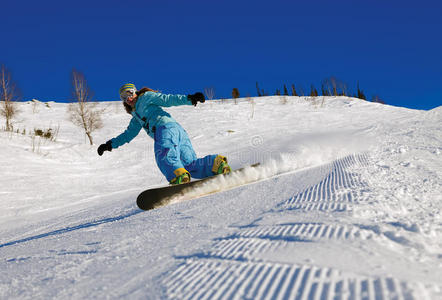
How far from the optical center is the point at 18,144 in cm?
875

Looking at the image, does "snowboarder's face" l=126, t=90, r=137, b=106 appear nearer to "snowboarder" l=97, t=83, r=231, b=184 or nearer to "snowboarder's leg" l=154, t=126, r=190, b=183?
"snowboarder" l=97, t=83, r=231, b=184

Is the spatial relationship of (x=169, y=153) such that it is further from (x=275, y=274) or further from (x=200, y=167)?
(x=275, y=274)

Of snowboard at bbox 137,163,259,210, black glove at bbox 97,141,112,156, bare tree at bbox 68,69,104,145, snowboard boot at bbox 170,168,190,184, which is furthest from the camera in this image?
bare tree at bbox 68,69,104,145

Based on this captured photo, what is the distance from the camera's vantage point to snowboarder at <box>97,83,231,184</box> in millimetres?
2701

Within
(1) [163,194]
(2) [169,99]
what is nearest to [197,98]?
(2) [169,99]

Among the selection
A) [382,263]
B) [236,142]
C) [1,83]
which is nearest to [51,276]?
[382,263]

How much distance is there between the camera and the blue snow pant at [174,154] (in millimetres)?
2693

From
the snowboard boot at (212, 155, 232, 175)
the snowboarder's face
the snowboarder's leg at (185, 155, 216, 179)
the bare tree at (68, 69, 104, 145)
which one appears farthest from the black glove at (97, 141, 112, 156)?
the bare tree at (68, 69, 104, 145)

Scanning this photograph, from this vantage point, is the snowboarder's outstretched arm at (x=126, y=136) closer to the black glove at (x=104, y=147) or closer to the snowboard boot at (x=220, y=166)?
the black glove at (x=104, y=147)

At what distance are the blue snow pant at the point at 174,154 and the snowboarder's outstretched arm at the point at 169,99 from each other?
234mm

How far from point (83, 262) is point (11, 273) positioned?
1.17 ft

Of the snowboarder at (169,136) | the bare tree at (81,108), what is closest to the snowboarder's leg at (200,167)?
the snowboarder at (169,136)

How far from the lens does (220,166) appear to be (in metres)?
2.88

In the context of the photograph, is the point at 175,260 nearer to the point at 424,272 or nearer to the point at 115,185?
the point at 424,272
